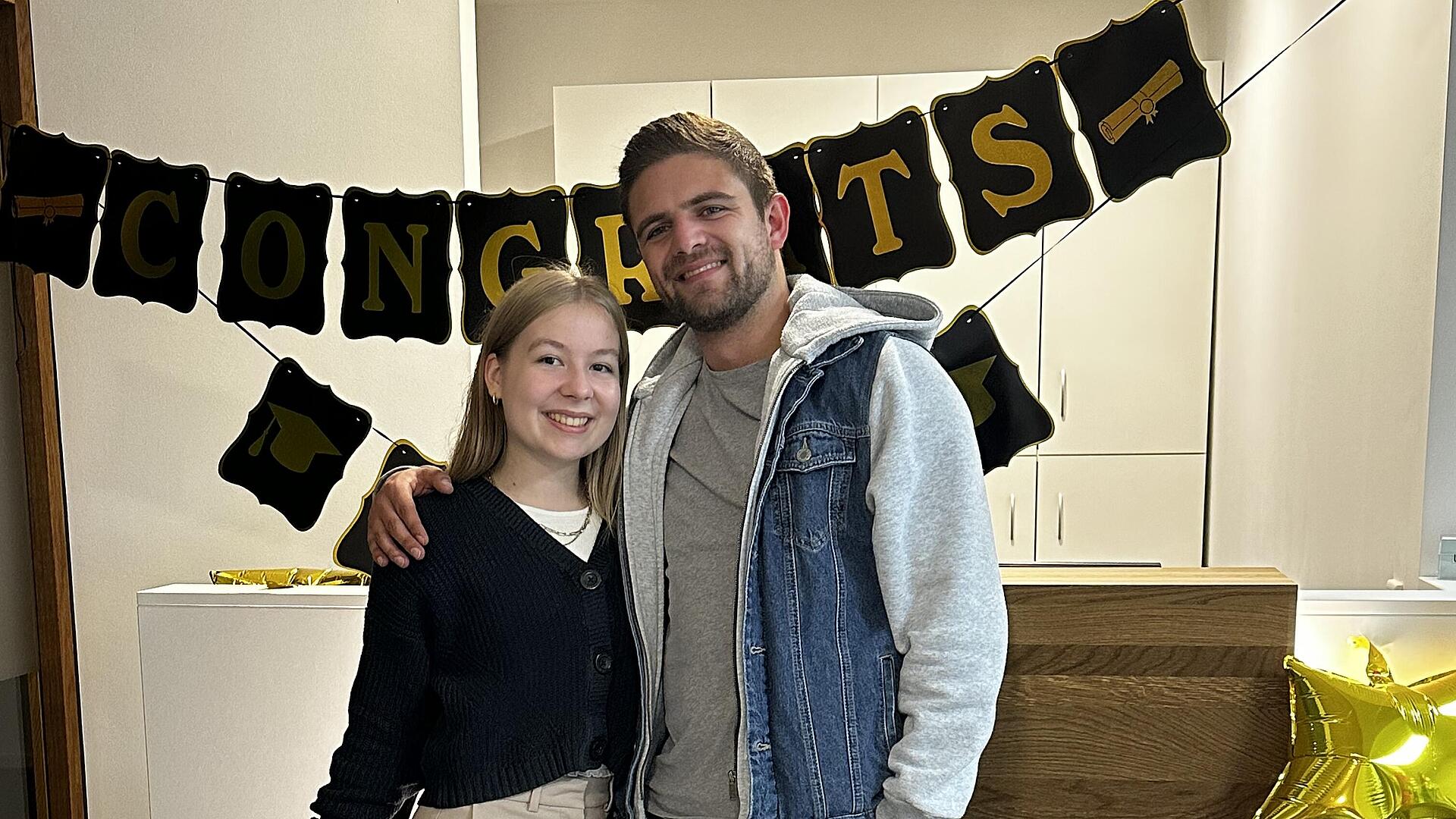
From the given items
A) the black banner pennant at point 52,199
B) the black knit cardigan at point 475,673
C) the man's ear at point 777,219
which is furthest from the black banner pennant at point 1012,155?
the black banner pennant at point 52,199

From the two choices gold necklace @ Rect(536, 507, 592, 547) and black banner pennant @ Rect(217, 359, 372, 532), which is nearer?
gold necklace @ Rect(536, 507, 592, 547)

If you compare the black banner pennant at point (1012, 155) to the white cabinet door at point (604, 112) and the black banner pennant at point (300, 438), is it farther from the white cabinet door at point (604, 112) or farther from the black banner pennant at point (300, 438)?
the white cabinet door at point (604, 112)

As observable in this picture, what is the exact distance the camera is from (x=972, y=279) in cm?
280

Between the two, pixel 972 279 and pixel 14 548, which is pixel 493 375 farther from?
pixel 972 279

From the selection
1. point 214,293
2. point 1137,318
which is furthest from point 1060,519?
point 214,293

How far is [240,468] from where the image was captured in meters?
1.94

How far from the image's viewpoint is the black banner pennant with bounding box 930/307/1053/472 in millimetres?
1792

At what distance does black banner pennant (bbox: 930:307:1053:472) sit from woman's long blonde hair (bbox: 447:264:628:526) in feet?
2.17

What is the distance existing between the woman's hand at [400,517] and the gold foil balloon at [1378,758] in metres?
1.16

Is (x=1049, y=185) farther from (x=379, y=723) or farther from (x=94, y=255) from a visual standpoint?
(x=94, y=255)

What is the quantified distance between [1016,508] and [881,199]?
1.39 m

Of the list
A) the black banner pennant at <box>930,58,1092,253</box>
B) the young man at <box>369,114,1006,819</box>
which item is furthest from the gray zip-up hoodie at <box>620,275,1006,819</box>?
the black banner pennant at <box>930,58,1092,253</box>

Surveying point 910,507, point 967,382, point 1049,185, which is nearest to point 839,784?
point 910,507

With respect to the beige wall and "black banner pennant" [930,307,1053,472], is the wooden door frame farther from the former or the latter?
"black banner pennant" [930,307,1053,472]
